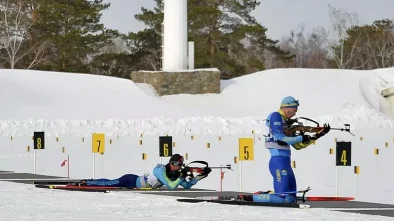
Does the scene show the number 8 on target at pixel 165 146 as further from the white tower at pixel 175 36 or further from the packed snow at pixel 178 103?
the white tower at pixel 175 36

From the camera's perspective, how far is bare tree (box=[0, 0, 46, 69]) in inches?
2709

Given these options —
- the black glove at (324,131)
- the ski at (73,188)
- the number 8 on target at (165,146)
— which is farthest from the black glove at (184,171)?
the number 8 on target at (165,146)

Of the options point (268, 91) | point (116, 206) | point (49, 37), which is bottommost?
point (116, 206)

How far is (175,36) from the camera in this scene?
177 ft

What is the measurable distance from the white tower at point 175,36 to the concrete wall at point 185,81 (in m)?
→ 1.23

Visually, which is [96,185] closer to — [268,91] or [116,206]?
[116,206]

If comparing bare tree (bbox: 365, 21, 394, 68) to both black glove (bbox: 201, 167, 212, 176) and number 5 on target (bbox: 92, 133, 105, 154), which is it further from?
black glove (bbox: 201, 167, 212, 176)

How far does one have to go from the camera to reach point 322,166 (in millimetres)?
25969

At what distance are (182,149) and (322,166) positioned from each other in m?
8.52

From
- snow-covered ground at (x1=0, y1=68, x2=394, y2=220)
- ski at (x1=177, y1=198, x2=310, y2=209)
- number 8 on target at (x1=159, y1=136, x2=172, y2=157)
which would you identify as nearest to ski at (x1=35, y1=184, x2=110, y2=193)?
ski at (x1=177, y1=198, x2=310, y2=209)

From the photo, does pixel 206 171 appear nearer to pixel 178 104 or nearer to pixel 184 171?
pixel 184 171

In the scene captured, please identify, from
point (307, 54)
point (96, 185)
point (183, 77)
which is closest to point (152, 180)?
point (96, 185)

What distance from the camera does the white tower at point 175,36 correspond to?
53.9 meters

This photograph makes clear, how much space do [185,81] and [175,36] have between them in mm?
2971
